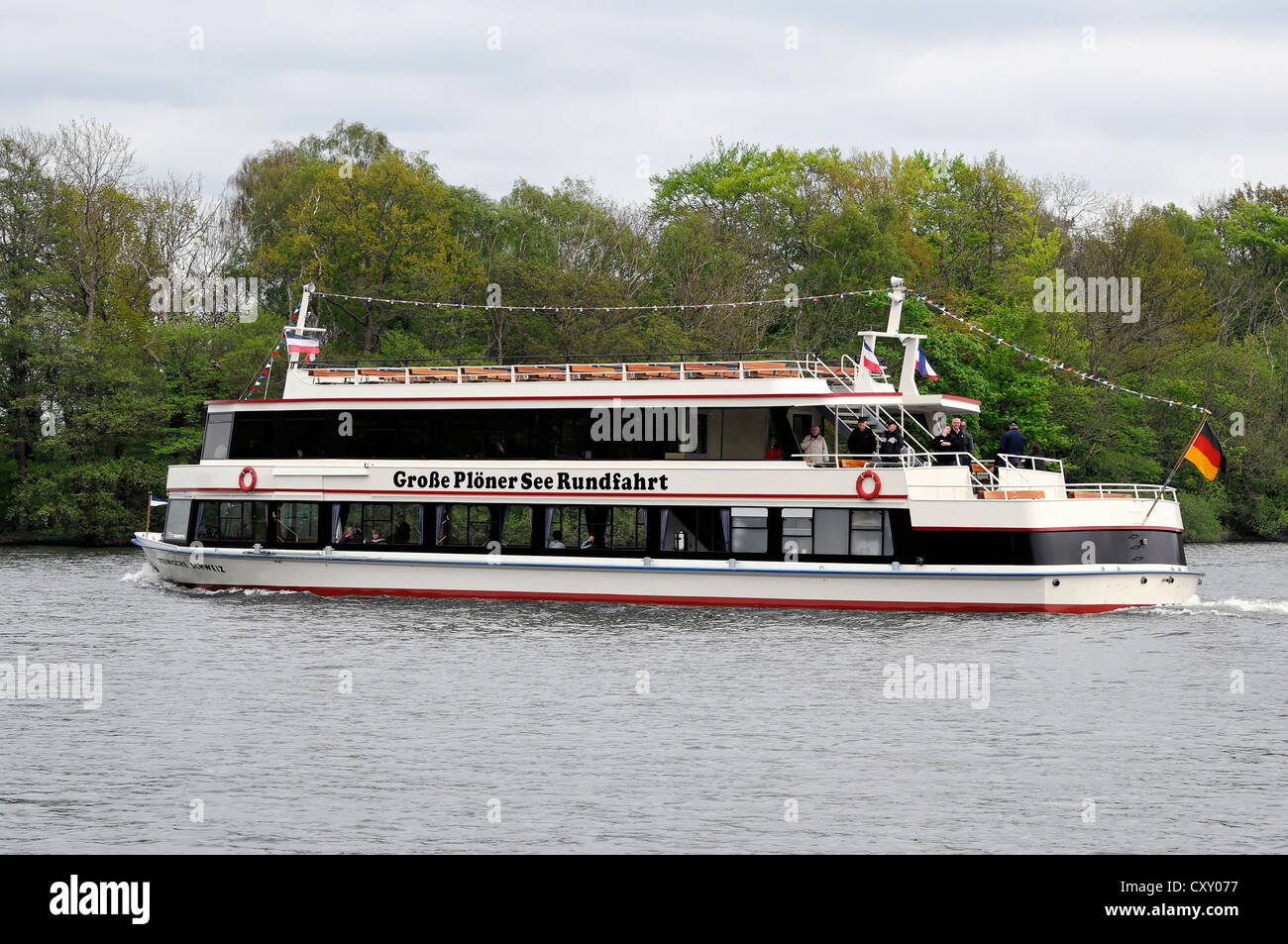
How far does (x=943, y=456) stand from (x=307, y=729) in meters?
16.4

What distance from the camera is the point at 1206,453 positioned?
3006cm

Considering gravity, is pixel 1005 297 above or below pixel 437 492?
above

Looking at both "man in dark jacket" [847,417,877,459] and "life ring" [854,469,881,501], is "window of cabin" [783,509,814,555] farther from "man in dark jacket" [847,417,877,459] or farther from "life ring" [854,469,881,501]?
"man in dark jacket" [847,417,877,459]

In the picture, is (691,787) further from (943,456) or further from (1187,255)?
(1187,255)

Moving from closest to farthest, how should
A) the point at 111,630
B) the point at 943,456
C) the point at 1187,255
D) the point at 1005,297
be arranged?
the point at 111,630
the point at 943,456
the point at 1005,297
the point at 1187,255

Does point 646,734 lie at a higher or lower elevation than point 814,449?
lower

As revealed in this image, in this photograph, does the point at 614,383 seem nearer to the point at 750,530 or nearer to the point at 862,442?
the point at 750,530

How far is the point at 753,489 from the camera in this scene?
3138 centimetres

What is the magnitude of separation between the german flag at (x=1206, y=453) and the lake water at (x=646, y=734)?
9.91 ft

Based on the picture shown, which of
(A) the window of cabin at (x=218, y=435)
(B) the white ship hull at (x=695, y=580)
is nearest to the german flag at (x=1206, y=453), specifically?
(B) the white ship hull at (x=695, y=580)

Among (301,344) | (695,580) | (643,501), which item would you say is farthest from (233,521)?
(695,580)

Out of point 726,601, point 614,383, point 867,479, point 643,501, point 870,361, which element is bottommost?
point 726,601

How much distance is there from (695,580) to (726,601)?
2.66 ft
